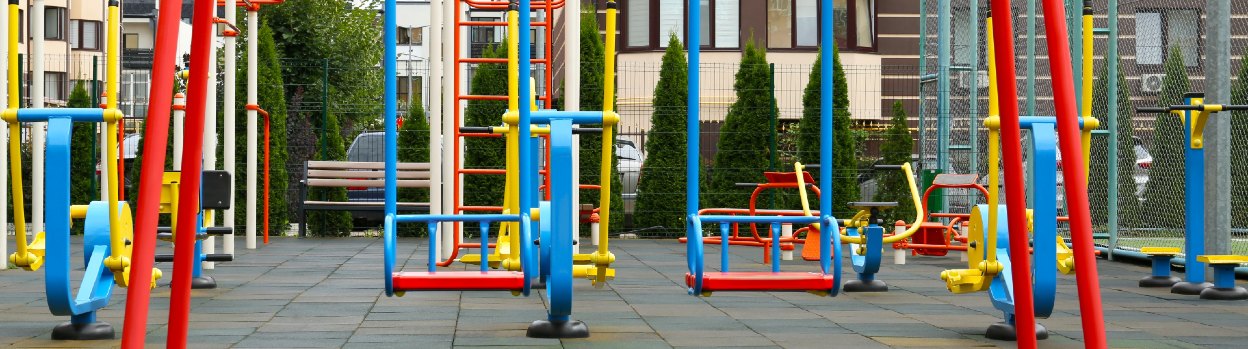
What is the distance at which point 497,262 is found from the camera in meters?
7.23

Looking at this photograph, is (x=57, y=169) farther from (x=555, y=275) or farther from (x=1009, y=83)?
(x=1009, y=83)

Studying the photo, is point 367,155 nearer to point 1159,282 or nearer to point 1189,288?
point 1159,282

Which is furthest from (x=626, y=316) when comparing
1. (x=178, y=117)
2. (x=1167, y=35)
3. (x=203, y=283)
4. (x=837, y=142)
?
(x=837, y=142)

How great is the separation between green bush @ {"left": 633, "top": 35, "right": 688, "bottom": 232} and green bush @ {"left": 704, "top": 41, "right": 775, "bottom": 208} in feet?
1.21

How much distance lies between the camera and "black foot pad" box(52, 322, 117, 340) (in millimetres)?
5383

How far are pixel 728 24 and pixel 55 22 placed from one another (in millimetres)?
30779

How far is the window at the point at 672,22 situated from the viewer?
22.5 metres

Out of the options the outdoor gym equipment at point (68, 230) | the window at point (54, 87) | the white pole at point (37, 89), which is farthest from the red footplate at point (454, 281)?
the window at point (54, 87)

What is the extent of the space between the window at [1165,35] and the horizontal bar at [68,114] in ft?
31.2

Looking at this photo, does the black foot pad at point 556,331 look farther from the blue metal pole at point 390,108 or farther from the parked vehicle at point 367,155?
the parked vehicle at point 367,155

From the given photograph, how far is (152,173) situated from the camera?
218 centimetres

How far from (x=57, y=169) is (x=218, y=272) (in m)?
4.02

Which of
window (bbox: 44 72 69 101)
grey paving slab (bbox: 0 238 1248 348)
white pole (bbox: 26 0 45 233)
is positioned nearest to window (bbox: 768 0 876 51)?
grey paving slab (bbox: 0 238 1248 348)

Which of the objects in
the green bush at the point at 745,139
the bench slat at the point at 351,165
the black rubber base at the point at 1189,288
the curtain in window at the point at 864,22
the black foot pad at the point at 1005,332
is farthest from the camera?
the curtain in window at the point at 864,22
